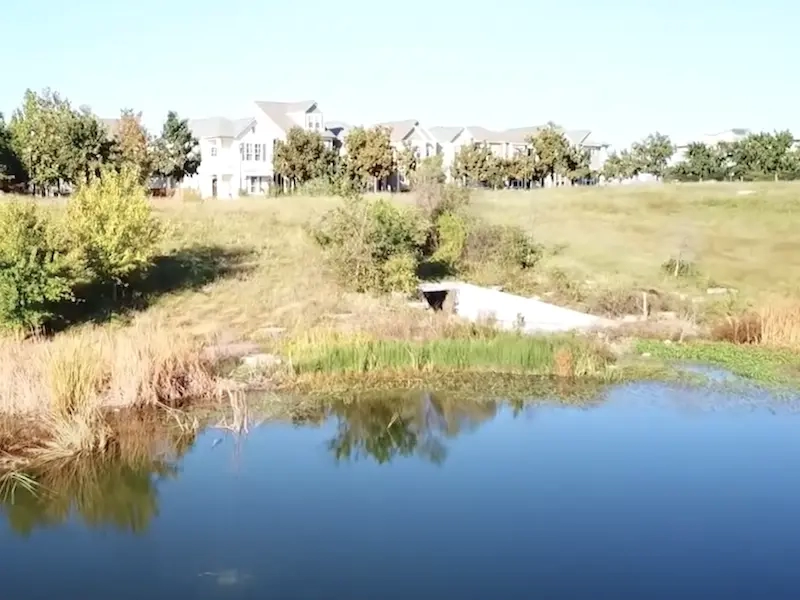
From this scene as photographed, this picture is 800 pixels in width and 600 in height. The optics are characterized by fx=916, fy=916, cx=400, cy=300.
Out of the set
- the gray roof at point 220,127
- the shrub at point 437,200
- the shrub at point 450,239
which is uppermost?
the gray roof at point 220,127

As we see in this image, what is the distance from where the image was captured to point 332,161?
141 ft

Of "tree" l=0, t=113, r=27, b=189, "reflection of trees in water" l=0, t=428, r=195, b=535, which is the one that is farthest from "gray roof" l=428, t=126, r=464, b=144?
"reflection of trees in water" l=0, t=428, r=195, b=535

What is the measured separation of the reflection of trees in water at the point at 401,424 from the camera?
11.2 meters

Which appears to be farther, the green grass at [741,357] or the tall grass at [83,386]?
the green grass at [741,357]

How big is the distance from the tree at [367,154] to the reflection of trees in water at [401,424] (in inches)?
1226

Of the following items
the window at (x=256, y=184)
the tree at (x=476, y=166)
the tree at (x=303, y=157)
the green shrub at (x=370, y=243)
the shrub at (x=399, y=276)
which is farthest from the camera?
the tree at (x=476, y=166)

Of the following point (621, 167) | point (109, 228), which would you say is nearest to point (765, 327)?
point (109, 228)

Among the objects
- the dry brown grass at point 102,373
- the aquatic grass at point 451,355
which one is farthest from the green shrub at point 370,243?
the dry brown grass at point 102,373

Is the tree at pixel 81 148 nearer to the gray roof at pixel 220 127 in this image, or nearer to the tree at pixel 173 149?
the tree at pixel 173 149

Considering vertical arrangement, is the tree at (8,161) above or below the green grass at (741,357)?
above

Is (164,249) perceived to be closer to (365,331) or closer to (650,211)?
(365,331)

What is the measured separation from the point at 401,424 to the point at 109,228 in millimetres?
7875

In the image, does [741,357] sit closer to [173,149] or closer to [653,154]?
[173,149]

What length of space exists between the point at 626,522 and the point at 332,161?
35775mm
